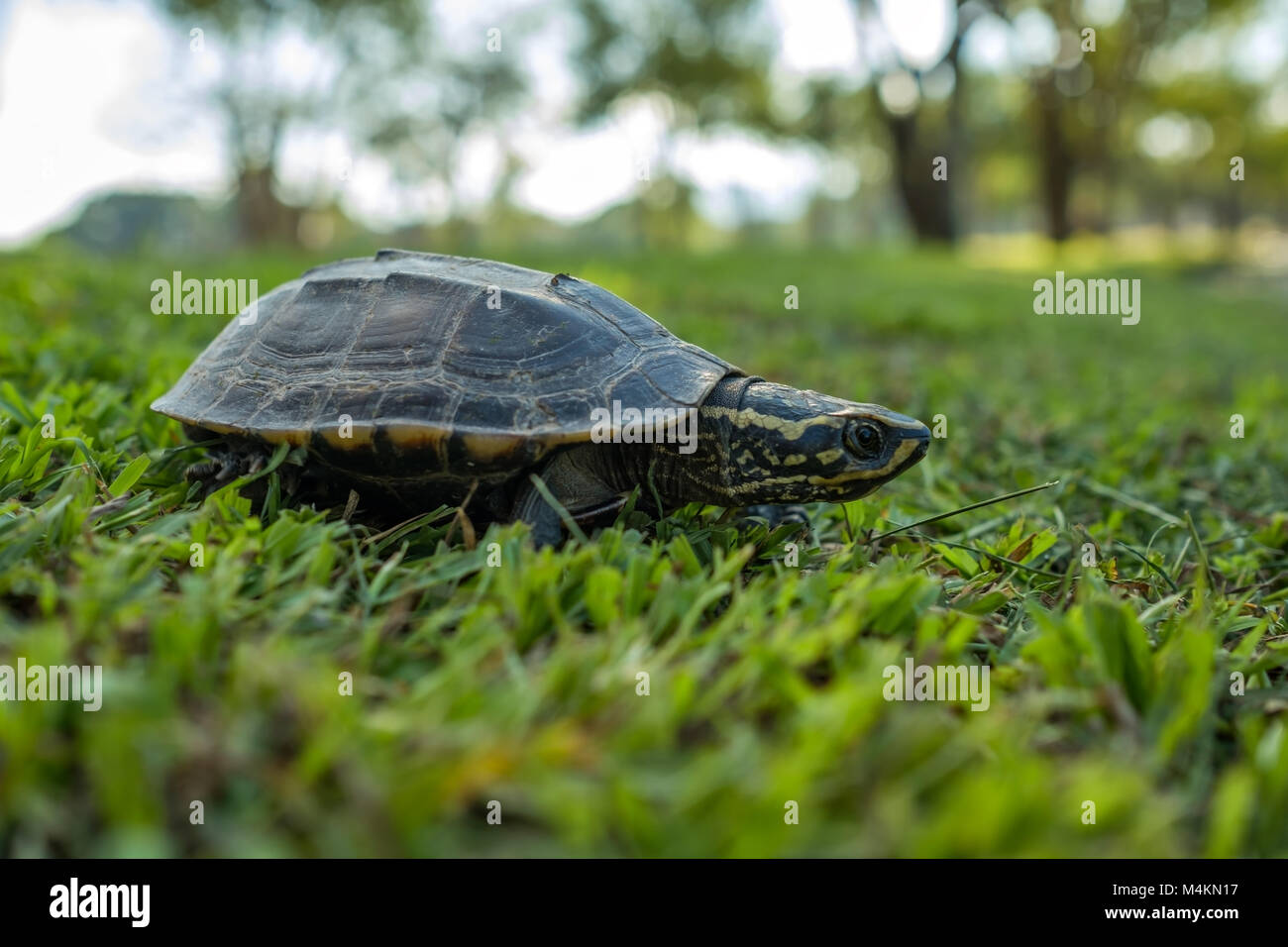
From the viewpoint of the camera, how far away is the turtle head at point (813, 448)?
→ 259cm

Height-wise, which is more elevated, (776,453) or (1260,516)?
(776,453)

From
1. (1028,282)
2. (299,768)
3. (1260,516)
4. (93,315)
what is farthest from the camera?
(1028,282)

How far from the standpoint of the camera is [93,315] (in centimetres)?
594

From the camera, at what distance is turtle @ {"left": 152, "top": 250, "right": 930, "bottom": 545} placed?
8.27ft

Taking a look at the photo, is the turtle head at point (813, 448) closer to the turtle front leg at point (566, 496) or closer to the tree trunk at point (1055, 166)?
the turtle front leg at point (566, 496)

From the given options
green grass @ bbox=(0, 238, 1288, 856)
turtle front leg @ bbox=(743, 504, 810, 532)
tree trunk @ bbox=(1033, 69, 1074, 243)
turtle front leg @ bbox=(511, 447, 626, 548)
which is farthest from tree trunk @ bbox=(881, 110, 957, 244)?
turtle front leg @ bbox=(511, 447, 626, 548)

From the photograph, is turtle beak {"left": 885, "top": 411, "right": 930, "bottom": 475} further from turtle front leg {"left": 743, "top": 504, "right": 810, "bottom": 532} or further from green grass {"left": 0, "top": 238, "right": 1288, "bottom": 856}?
turtle front leg {"left": 743, "top": 504, "right": 810, "bottom": 532}

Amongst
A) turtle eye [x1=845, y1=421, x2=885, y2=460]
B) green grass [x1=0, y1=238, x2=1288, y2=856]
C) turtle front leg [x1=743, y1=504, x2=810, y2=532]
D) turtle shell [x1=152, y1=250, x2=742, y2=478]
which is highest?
turtle shell [x1=152, y1=250, x2=742, y2=478]

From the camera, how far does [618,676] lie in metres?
1.64

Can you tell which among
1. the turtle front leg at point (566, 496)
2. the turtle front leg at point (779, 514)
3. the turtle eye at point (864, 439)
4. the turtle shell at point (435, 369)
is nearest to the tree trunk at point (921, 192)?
the turtle front leg at point (779, 514)

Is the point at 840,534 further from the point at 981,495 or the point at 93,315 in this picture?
the point at 93,315
